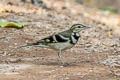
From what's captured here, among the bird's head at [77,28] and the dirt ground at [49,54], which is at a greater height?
the bird's head at [77,28]

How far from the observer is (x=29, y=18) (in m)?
13.5

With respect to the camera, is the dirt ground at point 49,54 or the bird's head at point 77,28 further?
the bird's head at point 77,28

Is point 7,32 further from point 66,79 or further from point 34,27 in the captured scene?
point 66,79

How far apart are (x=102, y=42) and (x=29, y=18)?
9.45 ft

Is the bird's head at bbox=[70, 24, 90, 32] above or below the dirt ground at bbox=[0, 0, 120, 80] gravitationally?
above

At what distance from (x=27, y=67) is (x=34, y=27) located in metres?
3.97

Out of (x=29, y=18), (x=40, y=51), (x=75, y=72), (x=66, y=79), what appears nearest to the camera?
(x=66, y=79)

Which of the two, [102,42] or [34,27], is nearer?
[102,42]

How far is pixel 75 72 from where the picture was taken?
8.17 metres

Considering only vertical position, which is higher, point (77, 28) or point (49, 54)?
point (77, 28)

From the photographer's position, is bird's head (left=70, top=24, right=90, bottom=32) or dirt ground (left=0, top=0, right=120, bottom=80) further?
bird's head (left=70, top=24, right=90, bottom=32)

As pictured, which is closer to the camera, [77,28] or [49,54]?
[77,28]

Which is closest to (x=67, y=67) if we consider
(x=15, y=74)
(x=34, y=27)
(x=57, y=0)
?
(x=15, y=74)

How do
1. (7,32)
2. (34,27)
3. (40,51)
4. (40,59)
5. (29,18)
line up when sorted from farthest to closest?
(29,18)
(34,27)
(7,32)
(40,51)
(40,59)
